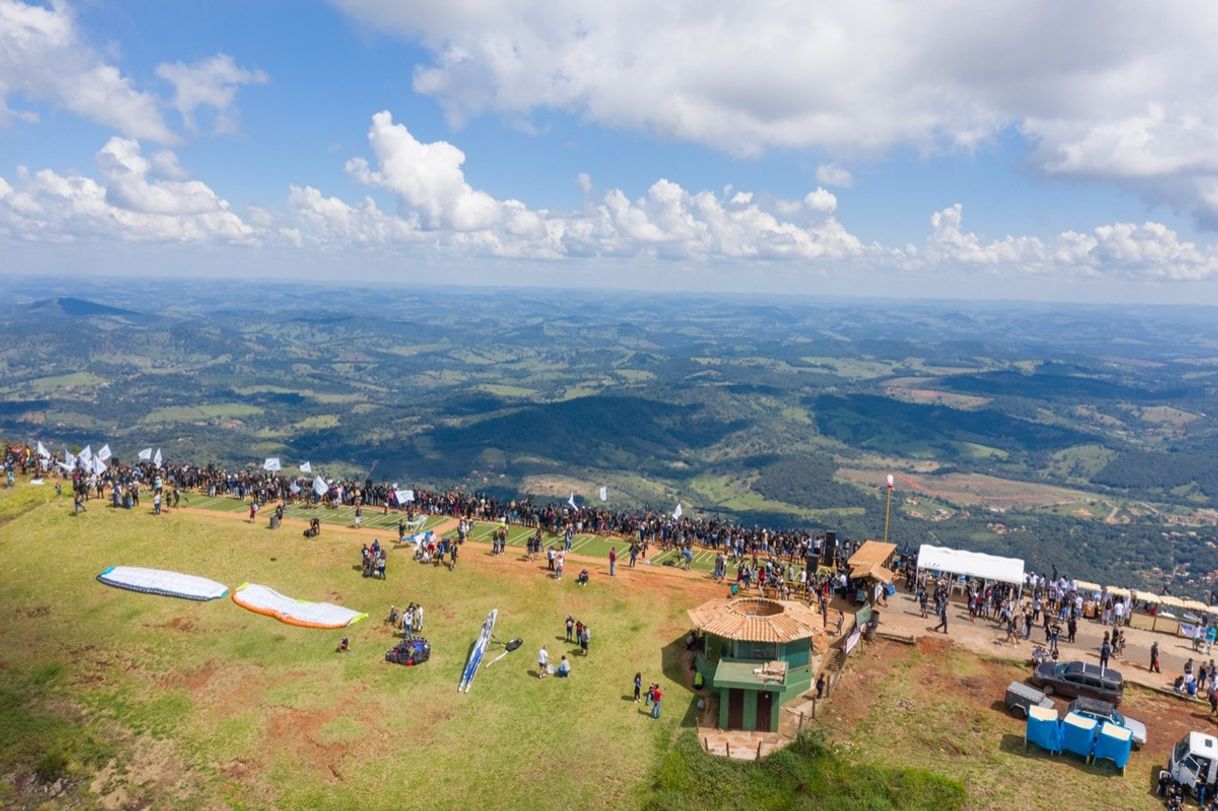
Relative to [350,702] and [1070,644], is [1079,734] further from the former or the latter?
[350,702]

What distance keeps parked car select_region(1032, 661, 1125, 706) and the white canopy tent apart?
8.03 metres

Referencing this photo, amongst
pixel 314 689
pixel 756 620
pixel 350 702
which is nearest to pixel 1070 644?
pixel 756 620

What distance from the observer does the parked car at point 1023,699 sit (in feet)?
119

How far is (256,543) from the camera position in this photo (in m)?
55.1

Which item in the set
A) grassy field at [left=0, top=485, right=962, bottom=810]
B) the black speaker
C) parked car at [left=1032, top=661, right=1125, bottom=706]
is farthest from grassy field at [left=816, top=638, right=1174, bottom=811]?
the black speaker

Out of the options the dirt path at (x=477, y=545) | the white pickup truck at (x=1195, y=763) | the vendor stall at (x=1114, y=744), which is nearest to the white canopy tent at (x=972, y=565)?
the dirt path at (x=477, y=545)

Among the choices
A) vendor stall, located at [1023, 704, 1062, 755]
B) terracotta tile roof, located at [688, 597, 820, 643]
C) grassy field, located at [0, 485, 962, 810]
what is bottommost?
grassy field, located at [0, 485, 962, 810]

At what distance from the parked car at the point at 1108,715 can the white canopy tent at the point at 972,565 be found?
37.4 ft

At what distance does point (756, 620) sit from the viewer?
3884 cm

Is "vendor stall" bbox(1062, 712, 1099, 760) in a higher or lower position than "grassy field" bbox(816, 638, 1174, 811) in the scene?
higher

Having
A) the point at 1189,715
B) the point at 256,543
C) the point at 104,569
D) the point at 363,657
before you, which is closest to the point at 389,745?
the point at 363,657

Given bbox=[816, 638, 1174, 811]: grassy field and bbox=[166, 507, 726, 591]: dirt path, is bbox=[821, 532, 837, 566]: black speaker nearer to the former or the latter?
bbox=[166, 507, 726, 591]: dirt path

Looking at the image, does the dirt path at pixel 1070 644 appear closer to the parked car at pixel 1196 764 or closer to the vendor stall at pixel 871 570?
the vendor stall at pixel 871 570

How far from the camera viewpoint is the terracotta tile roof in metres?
37.7
